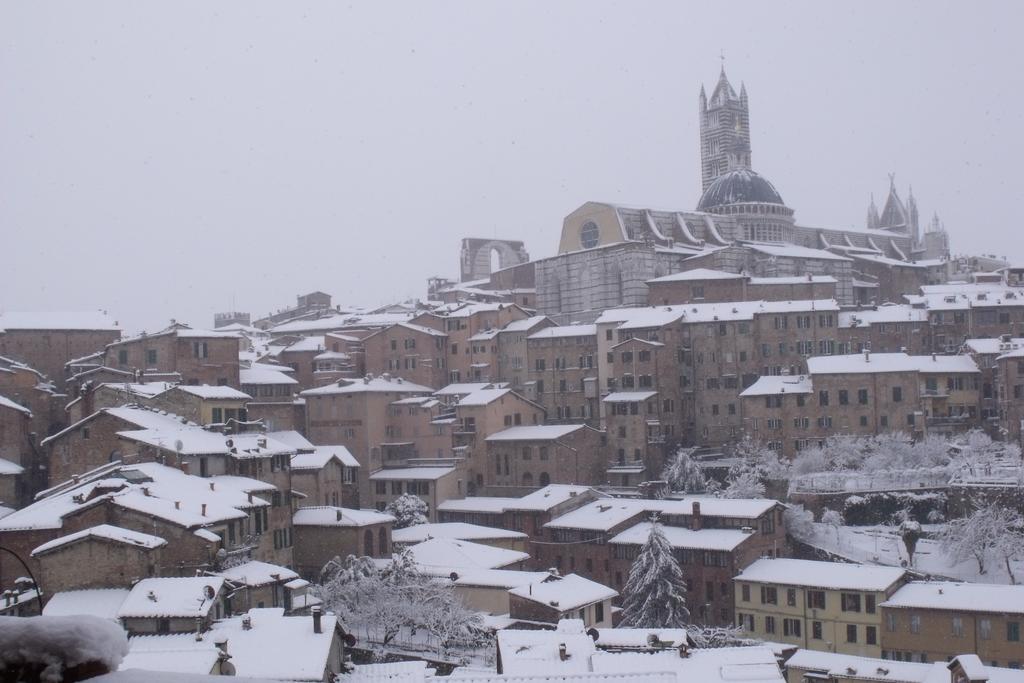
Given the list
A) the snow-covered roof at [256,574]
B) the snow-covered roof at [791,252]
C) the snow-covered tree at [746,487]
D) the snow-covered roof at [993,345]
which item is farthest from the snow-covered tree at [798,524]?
the snow-covered roof at [791,252]

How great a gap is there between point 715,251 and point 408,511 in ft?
87.8

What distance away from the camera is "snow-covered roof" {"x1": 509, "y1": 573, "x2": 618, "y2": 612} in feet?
105

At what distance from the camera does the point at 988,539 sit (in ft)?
121

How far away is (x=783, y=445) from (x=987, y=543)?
11.8 metres

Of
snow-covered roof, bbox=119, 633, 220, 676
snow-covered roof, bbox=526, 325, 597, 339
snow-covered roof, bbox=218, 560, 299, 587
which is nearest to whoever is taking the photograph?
snow-covered roof, bbox=119, 633, 220, 676

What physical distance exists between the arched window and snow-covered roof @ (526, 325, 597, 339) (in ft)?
66.6

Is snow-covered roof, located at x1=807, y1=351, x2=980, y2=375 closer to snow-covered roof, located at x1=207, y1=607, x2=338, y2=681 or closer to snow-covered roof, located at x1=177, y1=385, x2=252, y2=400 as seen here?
snow-covered roof, located at x1=177, y1=385, x2=252, y2=400

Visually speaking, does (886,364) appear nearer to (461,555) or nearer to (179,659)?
(461,555)

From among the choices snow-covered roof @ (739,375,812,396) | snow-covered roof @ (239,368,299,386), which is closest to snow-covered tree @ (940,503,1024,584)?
snow-covered roof @ (739,375,812,396)

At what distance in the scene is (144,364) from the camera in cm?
4200

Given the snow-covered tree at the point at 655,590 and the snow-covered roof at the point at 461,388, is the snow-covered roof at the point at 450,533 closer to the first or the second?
the snow-covered tree at the point at 655,590

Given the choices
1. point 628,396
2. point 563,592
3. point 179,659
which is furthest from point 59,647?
point 628,396

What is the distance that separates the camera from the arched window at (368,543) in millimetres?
37125

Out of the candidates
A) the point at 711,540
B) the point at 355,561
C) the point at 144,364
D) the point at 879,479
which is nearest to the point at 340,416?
the point at 144,364
